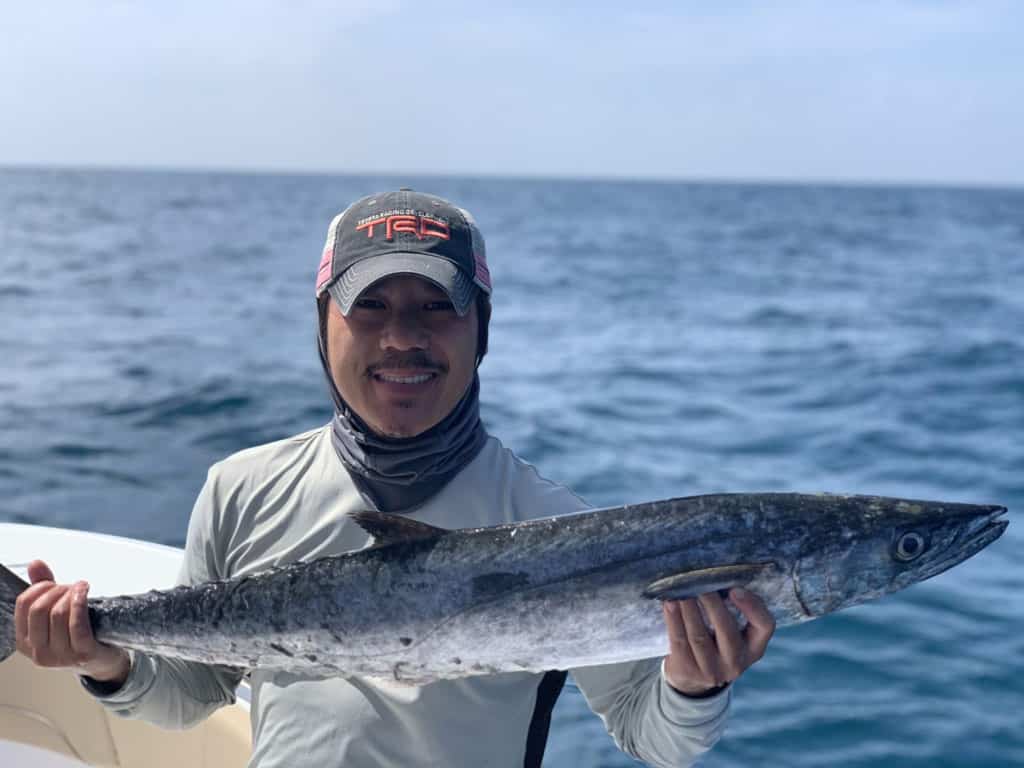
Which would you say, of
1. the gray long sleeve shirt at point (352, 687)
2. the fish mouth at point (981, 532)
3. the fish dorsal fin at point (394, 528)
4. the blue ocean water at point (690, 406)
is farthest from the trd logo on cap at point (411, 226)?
→ the blue ocean water at point (690, 406)

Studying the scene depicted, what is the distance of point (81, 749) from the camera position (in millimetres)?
3967

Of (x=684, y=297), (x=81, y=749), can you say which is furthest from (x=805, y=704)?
(x=684, y=297)

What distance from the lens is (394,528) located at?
240 cm

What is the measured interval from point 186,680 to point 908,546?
6.21 feet

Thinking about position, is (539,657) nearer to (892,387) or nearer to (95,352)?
(892,387)

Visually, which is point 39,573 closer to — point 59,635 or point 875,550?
point 59,635

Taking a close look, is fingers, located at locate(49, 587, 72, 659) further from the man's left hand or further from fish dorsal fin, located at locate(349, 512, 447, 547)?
the man's left hand

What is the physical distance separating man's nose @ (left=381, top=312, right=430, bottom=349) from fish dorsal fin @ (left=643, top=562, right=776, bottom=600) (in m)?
0.87

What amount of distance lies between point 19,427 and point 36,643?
1145cm

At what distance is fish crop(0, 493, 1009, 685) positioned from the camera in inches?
89.0

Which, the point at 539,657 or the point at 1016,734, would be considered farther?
the point at 1016,734

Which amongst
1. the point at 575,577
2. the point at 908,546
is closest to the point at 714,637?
the point at 575,577

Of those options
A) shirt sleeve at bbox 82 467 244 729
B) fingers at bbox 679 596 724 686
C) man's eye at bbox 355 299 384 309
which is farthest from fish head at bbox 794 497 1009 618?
shirt sleeve at bbox 82 467 244 729

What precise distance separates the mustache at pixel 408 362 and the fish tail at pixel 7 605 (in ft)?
3.45
